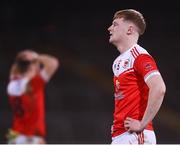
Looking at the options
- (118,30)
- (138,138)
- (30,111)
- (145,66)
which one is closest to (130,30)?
(118,30)

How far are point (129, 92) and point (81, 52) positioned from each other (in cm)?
868

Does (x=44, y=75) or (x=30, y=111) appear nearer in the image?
(x=30, y=111)

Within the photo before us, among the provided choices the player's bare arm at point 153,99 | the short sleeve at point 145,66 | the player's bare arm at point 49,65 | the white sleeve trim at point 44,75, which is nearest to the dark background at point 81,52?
the player's bare arm at point 49,65

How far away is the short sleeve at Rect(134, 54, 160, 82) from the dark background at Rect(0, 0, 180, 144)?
7.48 metres

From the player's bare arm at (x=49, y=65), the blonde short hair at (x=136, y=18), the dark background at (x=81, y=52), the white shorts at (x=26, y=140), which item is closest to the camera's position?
the blonde short hair at (x=136, y=18)

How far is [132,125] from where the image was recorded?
12.8 ft

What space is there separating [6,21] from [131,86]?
29.6 ft

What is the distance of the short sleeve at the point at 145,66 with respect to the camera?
3.88 meters

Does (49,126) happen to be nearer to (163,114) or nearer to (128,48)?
(163,114)

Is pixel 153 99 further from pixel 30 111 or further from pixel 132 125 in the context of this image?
pixel 30 111

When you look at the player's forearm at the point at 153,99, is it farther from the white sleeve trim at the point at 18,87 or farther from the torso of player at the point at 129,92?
the white sleeve trim at the point at 18,87

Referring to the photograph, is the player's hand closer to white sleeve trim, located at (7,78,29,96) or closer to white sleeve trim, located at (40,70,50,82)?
white sleeve trim, located at (7,78,29,96)

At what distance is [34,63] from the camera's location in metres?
8.28

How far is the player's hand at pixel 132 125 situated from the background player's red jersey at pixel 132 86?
0.19ft
